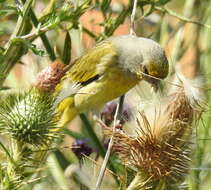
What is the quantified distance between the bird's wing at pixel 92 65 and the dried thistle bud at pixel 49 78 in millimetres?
1149

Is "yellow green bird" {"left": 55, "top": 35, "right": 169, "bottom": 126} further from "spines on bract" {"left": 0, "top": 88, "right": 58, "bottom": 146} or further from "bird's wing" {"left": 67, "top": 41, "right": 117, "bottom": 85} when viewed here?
"spines on bract" {"left": 0, "top": 88, "right": 58, "bottom": 146}

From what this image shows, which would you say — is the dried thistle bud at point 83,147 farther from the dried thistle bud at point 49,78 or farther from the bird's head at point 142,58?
the dried thistle bud at point 49,78

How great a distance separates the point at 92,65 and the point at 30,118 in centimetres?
144

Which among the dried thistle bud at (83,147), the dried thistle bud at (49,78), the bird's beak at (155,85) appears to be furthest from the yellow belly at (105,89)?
the dried thistle bud at (49,78)

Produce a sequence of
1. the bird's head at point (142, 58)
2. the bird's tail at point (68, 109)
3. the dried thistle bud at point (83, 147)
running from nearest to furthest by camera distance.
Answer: the dried thistle bud at point (83, 147)
the bird's head at point (142, 58)
the bird's tail at point (68, 109)

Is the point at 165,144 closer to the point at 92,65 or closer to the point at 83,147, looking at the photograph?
the point at 83,147

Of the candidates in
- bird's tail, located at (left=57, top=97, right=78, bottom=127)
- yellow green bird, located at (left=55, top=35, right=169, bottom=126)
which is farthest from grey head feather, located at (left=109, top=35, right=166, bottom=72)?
bird's tail, located at (left=57, top=97, right=78, bottom=127)

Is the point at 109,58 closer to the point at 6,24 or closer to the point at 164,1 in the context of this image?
the point at 6,24

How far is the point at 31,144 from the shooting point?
269 cm

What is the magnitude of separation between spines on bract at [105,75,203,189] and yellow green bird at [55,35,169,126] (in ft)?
4.04

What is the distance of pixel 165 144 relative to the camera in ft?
8.61

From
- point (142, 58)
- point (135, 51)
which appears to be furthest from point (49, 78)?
point (135, 51)

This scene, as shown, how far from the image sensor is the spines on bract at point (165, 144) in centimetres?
260

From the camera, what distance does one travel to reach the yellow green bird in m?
4.00
